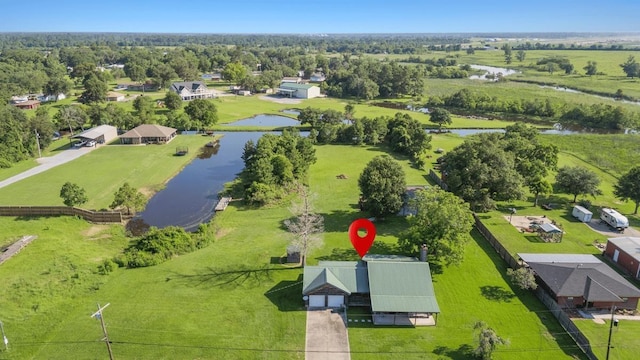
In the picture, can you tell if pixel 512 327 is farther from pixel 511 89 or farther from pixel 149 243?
pixel 511 89

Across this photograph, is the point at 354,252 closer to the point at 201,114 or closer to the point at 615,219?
the point at 615,219

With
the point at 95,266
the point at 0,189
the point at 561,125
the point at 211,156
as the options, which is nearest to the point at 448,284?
the point at 95,266

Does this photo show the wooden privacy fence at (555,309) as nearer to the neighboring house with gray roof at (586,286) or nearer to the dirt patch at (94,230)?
the neighboring house with gray roof at (586,286)

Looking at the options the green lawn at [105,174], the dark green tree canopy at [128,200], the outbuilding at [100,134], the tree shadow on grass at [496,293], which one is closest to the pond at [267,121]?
the green lawn at [105,174]

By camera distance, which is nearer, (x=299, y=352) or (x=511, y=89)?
(x=299, y=352)

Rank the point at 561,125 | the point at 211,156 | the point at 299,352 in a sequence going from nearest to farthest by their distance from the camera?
1. the point at 299,352
2. the point at 211,156
3. the point at 561,125

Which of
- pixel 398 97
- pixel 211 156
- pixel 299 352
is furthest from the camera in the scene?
pixel 398 97
